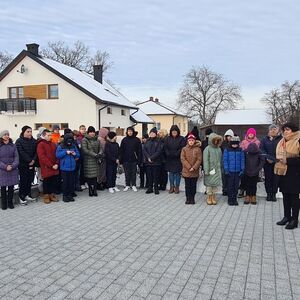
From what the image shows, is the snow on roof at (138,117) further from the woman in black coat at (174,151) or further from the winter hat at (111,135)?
the woman in black coat at (174,151)

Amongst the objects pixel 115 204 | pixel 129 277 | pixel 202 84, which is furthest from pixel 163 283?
pixel 202 84

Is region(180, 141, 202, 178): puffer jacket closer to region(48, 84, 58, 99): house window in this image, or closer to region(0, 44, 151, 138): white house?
region(0, 44, 151, 138): white house

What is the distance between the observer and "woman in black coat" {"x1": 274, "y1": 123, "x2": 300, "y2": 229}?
6273 millimetres

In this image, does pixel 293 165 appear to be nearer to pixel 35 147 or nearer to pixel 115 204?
pixel 115 204

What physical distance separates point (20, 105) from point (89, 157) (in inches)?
836

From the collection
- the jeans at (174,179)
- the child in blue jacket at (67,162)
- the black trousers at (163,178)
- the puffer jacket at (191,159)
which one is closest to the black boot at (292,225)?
the puffer jacket at (191,159)

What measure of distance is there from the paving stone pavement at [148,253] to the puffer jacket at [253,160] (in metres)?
0.86

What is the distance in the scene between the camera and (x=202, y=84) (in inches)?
2621

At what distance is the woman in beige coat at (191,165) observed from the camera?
873cm

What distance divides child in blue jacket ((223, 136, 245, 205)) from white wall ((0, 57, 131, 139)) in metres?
19.6

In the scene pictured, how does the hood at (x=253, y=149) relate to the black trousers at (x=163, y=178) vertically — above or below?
above

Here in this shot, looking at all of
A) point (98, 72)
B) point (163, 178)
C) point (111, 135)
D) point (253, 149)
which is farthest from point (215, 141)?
point (98, 72)

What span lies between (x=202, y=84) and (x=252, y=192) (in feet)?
196

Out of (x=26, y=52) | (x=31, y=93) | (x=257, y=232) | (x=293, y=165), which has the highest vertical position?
(x=26, y=52)
